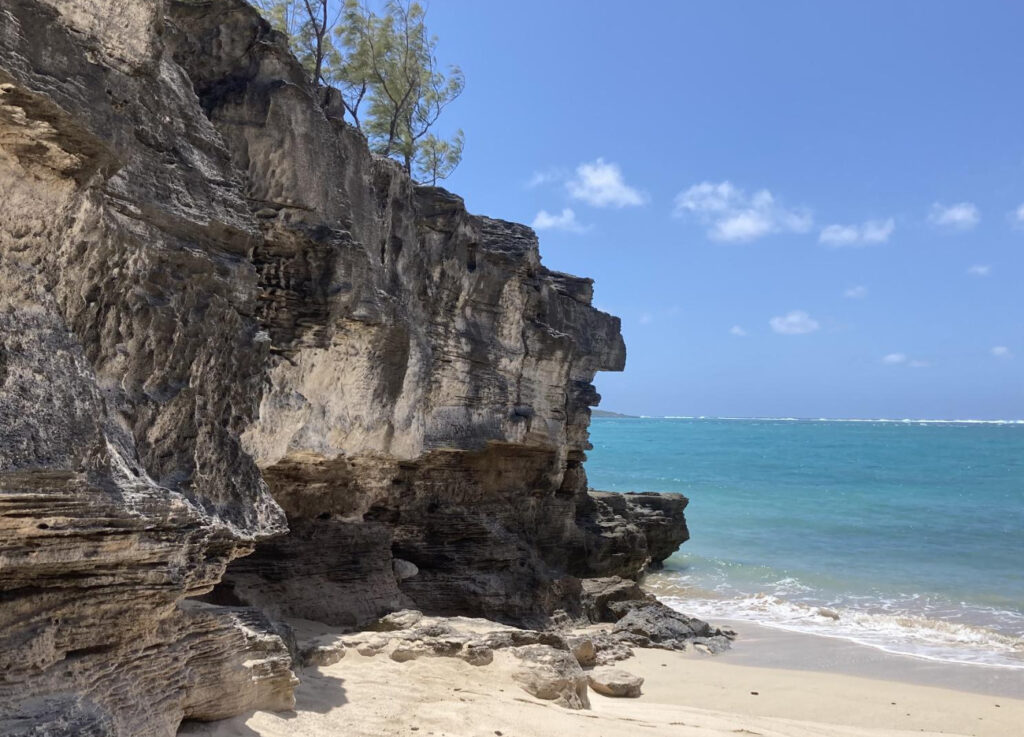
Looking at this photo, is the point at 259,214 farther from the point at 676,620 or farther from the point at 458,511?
the point at 676,620

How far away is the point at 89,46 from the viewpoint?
4.79 metres

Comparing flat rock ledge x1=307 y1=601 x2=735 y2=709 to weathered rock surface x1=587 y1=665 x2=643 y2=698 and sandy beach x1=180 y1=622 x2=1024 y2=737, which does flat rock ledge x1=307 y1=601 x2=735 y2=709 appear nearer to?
weathered rock surface x1=587 y1=665 x2=643 y2=698

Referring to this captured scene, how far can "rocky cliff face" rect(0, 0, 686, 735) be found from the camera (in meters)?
3.85

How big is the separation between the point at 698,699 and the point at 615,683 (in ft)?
6.39

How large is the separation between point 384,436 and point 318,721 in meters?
5.19

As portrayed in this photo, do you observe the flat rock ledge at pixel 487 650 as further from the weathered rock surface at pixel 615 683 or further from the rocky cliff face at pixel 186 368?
the rocky cliff face at pixel 186 368

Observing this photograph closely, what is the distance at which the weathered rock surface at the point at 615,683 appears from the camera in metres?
8.93

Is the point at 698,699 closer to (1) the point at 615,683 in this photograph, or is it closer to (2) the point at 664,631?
(1) the point at 615,683

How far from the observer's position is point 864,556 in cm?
2412

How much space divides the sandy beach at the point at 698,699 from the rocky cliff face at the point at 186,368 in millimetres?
821

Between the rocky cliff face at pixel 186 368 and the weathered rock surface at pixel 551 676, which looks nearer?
the rocky cliff face at pixel 186 368

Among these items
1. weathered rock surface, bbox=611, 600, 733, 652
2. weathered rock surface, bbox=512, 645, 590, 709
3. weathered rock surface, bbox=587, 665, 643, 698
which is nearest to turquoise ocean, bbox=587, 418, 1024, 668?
weathered rock surface, bbox=611, 600, 733, 652

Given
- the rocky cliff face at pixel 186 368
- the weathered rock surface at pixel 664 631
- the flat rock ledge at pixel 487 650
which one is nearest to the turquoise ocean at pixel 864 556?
the weathered rock surface at pixel 664 631

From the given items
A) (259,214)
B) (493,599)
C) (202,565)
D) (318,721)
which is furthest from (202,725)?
(493,599)
